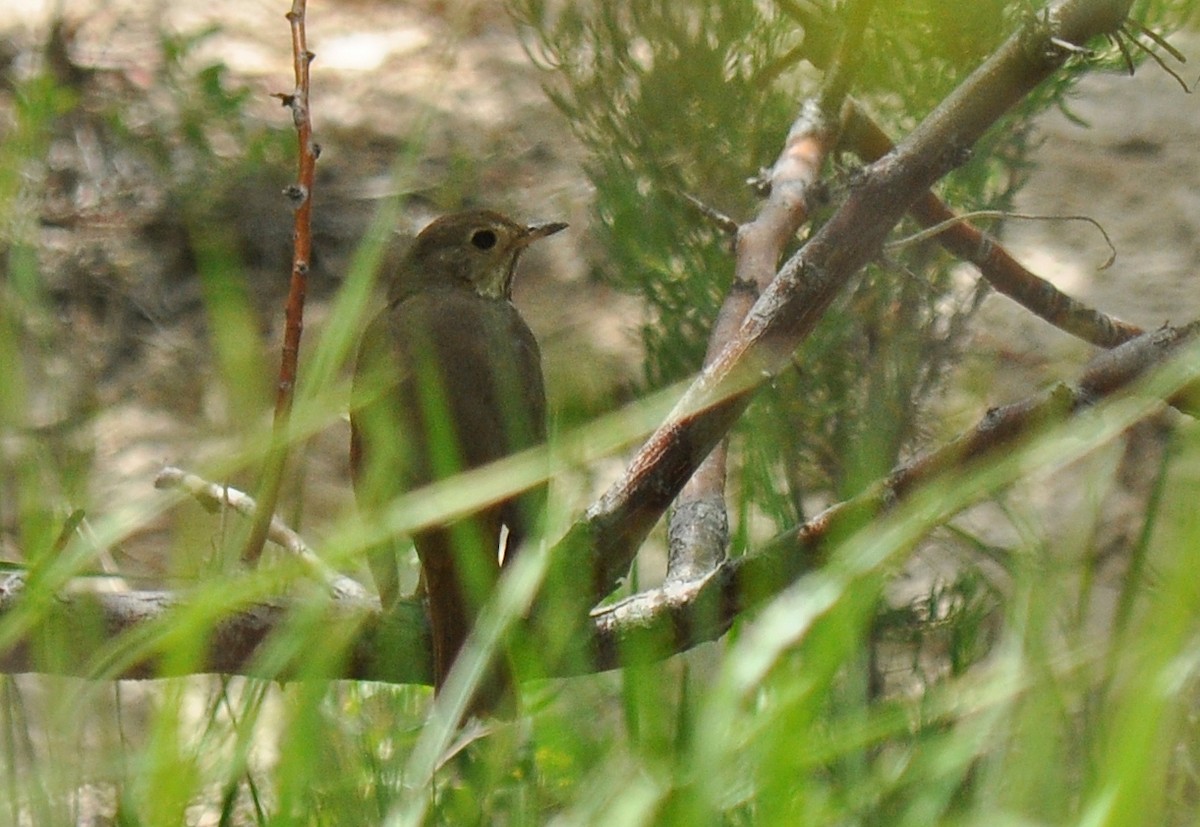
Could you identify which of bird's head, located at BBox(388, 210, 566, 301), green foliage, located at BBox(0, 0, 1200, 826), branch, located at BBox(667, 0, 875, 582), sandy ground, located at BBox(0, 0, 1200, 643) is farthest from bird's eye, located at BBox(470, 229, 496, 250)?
green foliage, located at BBox(0, 0, 1200, 826)

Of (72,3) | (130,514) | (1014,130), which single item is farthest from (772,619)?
(72,3)

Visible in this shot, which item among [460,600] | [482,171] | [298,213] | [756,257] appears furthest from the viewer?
[482,171]

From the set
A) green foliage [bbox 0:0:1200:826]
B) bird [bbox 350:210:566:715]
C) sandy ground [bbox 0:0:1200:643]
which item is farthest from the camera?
sandy ground [bbox 0:0:1200:643]

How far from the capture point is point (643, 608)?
154 centimetres

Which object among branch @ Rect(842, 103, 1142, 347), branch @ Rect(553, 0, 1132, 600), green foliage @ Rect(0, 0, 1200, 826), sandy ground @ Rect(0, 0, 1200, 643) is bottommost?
green foliage @ Rect(0, 0, 1200, 826)

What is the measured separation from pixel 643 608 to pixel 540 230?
1509 millimetres

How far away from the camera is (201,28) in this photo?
591 centimetres

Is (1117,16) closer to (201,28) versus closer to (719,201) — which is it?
(719,201)

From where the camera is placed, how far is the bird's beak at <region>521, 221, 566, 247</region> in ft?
9.38

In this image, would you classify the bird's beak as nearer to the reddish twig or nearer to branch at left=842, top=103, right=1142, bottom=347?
branch at left=842, top=103, right=1142, bottom=347

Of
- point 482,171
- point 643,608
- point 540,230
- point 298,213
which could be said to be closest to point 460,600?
point 643,608

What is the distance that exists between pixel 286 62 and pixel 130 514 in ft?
17.6

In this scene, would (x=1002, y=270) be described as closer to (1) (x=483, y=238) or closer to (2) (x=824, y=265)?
(2) (x=824, y=265)

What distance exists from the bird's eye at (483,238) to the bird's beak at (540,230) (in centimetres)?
6
